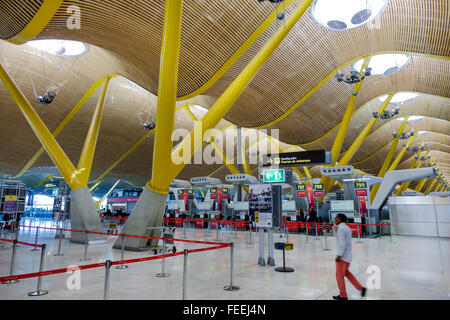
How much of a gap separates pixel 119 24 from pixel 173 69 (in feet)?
13.8

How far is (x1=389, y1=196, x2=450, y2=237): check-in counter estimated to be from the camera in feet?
55.0

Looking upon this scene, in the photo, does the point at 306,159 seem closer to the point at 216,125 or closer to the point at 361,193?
the point at 216,125

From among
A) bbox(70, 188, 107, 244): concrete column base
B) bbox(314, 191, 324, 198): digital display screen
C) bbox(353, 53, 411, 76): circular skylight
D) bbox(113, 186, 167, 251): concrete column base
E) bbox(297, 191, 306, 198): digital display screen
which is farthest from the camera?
bbox(297, 191, 306, 198): digital display screen

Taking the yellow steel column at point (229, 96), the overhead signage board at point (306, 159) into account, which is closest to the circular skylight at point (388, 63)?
the overhead signage board at point (306, 159)

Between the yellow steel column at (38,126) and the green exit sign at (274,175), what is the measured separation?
9.56 metres

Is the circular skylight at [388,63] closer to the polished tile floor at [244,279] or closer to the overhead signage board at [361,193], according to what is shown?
the overhead signage board at [361,193]

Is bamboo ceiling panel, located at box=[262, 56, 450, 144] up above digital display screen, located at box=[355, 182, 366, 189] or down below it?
above

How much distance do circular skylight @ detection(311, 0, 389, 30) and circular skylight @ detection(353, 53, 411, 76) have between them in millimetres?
6111

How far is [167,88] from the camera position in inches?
374

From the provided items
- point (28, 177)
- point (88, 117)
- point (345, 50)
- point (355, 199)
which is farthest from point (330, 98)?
point (28, 177)

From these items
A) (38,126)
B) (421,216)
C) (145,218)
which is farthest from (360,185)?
(38,126)

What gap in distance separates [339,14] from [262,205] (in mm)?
13418

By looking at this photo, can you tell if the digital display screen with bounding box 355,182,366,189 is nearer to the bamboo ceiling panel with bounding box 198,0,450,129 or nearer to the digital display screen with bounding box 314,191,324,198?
the digital display screen with bounding box 314,191,324,198

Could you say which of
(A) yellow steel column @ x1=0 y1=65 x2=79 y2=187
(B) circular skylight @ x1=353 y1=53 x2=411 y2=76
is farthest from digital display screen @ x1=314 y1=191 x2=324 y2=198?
(A) yellow steel column @ x1=0 y1=65 x2=79 y2=187
